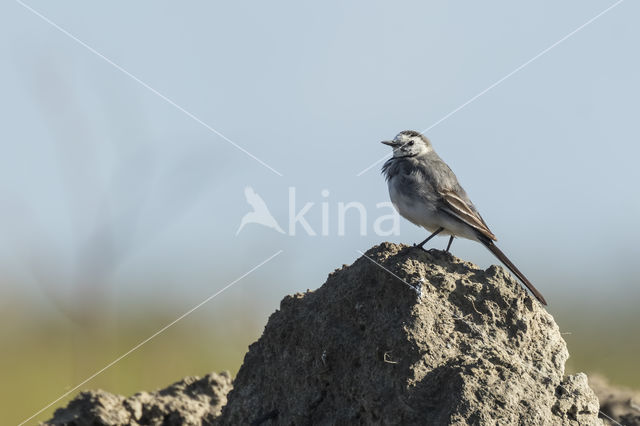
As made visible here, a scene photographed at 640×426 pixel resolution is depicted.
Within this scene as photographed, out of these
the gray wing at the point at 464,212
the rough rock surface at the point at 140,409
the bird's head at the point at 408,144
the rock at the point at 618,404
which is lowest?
the rock at the point at 618,404

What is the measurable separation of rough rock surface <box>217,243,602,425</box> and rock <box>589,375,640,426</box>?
1207mm

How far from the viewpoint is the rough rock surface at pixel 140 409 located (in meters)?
6.79

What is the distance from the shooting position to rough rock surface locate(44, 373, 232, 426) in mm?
6789

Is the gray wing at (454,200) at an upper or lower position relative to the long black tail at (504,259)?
upper

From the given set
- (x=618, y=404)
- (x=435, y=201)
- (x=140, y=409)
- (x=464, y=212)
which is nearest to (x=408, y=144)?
(x=435, y=201)

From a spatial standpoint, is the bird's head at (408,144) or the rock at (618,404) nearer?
the rock at (618,404)

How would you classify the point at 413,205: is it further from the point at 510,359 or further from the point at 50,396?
the point at 50,396

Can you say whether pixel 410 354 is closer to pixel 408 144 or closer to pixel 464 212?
pixel 464 212

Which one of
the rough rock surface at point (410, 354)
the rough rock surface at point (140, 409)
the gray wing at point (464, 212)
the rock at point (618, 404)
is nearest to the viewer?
the rough rock surface at point (410, 354)

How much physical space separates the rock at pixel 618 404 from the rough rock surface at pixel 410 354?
3.96 ft

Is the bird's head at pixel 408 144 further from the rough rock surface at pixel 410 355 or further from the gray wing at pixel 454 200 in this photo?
the rough rock surface at pixel 410 355

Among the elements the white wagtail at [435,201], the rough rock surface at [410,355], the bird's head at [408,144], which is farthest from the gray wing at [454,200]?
the rough rock surface at [410,355]

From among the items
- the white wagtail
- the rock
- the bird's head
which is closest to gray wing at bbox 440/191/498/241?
the white wagtail

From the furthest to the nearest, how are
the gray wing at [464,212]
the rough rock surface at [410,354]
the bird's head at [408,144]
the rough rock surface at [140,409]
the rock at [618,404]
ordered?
the bird's head at [408,144], the gray wing at [464,212], the rough rock surface at [140,409], the rock at [618,404], the rough rock surface at [410,354]
